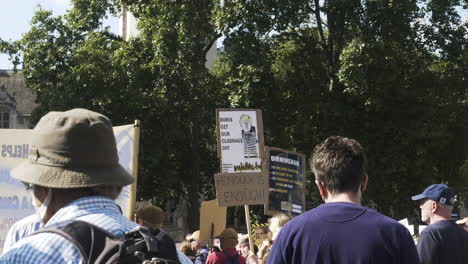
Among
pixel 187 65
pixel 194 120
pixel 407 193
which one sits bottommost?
pixel 407 193

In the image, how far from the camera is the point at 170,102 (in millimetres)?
29609

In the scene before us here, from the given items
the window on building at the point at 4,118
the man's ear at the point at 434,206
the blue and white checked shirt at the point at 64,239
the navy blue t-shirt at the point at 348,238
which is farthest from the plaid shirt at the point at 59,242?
the window on building at the point at 4,118

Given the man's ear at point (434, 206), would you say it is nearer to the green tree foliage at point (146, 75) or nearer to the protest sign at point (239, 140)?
the protest sign at point (239, 140)

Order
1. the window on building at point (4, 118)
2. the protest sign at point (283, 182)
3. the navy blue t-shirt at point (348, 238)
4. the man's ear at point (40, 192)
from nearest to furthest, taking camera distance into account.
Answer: the man's ear at point (40, 192), the navy blue t-shirt at point (348, 238), the protest sign at point (283, 182), the window on building at point (4, 118)

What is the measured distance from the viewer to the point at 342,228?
3.50 meters

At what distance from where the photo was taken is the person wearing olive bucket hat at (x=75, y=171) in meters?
2.41

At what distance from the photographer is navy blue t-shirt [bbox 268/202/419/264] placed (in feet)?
11.3

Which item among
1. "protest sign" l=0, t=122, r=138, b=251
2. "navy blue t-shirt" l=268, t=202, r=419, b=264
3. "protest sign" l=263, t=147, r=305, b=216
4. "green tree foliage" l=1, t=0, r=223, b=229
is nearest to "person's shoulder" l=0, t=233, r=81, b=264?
"navy blue t-shirt" l=268, t=202, r=419, b=264

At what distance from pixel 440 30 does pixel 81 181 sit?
26824mm

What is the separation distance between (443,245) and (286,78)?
23.5 m

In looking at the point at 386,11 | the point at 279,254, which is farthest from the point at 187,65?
the point at 279,254

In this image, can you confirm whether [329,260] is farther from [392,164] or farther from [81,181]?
[392,164]

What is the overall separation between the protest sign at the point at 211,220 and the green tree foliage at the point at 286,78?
1499 cm

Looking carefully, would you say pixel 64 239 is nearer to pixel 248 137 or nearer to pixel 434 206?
pixel 434 206
